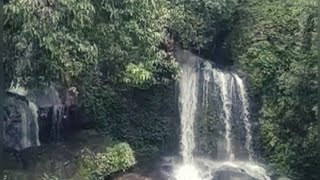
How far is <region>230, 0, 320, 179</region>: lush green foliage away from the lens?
7832 millimetres

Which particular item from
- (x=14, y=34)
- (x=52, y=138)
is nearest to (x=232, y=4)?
(x=52, y=138)

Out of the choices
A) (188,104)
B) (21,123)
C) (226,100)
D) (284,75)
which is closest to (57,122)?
(21,123)

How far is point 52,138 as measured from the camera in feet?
25.7

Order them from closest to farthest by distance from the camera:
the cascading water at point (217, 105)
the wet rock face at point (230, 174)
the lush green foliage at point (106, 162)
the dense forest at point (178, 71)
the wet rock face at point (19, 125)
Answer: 1. the dense forest at point (178, 71)
2. the lush green foliage at point (106, 162)
3. the wet rock face at point (19, 125)
4. the wet rock face at point (230, 174)
5. the cascading water at point (217, 105)

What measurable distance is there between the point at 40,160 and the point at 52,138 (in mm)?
826

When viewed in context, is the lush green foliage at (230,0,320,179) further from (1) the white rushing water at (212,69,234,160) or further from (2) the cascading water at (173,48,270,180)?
(1) the white rushing water at (212,69,234,160)

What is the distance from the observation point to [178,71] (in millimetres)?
8219

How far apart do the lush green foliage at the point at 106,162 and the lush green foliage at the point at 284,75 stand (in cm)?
211

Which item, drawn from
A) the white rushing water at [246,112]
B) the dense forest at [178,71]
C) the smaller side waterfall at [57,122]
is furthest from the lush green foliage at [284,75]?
the smaller side waterfall at [57,122]

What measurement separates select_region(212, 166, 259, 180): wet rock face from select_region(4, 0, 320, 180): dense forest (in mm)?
589

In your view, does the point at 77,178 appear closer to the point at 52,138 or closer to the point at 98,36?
the point at 52,138

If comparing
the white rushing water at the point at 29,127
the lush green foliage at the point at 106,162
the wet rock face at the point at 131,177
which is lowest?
the wet rock face at the point at 131,177

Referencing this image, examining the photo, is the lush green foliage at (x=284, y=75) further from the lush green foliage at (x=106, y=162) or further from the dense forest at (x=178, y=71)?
the lush green foliage at (x=106, y=162)

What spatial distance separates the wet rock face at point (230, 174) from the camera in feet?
25.1
